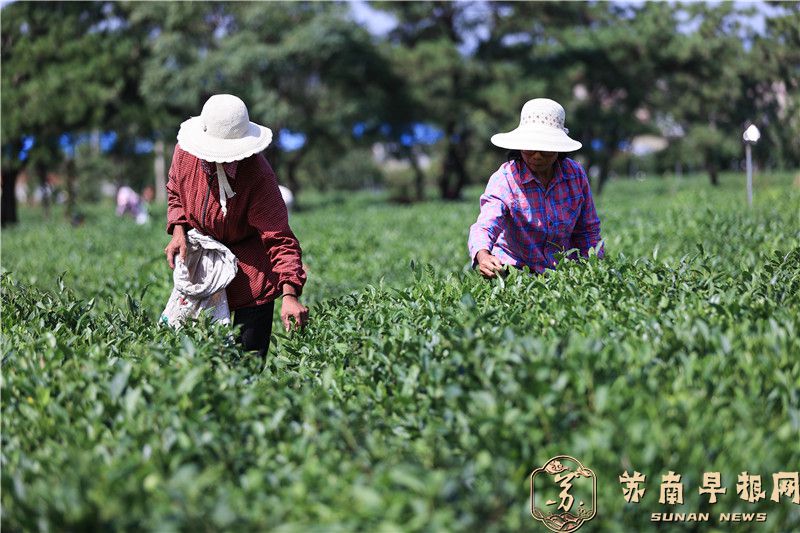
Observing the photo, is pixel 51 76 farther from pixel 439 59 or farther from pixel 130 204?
pixel 439 59

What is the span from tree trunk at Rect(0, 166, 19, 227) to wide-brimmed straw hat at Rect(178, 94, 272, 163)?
22.2m

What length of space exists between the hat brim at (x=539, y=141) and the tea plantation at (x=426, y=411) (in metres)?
0.66

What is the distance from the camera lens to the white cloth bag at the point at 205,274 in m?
4.58

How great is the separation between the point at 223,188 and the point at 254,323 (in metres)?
0.79

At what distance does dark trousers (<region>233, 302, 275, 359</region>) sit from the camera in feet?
15.6

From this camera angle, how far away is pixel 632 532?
2.54 metres

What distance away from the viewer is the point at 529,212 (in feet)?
16.5

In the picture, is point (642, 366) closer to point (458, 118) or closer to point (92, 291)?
point (92, 291)

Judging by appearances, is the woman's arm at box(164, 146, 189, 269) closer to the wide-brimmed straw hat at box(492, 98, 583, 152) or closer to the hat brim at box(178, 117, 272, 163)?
the hat brim at box(178, 117, 272, 163)

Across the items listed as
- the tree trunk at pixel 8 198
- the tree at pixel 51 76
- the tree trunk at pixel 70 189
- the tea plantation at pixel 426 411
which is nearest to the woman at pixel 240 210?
the tea plantation at pixel 426 411

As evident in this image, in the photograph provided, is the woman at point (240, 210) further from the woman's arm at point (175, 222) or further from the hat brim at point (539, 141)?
the hat brim at point (539, 141)

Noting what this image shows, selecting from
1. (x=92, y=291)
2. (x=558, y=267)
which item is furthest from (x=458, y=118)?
(x=558, y=267)

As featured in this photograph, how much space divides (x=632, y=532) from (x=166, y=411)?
1.52m

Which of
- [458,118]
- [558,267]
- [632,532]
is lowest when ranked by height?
[632,532]
